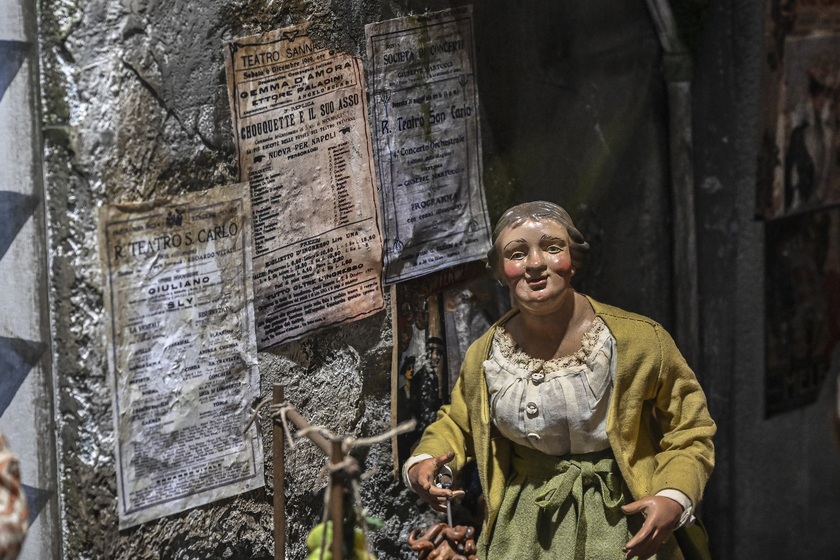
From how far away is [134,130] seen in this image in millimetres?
2340

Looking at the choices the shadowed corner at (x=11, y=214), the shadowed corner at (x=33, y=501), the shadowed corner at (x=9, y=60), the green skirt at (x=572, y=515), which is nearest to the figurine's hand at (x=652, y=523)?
the green skirt at (x=572, y=515)

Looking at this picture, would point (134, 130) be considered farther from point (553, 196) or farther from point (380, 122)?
point (553, 196)

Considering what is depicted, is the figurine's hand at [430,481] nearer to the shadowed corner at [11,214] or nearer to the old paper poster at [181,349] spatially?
the old paper poster at [181,349]

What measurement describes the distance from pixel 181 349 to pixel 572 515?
3.30ft

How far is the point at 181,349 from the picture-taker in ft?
8.09

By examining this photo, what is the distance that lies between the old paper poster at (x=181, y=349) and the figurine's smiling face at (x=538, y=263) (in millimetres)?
633

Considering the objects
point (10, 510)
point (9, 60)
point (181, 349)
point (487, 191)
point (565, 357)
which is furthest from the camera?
point (487, 191)

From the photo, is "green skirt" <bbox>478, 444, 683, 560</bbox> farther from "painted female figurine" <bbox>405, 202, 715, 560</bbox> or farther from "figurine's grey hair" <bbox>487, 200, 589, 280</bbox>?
"figurine's grey hair" <bbox>487, 200, 589, 280</bbox>

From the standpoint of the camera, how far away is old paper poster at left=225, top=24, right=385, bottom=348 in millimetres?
2594

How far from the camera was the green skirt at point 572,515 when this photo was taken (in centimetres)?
257

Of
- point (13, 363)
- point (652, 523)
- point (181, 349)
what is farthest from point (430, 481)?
point (13, 363)

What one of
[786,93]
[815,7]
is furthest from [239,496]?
[815,7]

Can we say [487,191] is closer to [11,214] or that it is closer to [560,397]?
[560,397]

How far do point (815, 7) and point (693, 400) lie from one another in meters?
2.13
